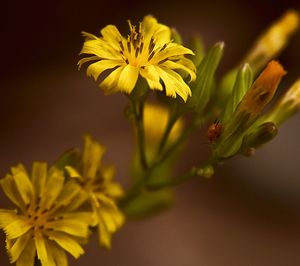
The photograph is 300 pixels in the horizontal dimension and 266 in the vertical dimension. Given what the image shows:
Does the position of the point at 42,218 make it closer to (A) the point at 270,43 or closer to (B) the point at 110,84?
(B) the point at 110,84

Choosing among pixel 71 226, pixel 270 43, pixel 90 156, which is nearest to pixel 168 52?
pixel 90 156

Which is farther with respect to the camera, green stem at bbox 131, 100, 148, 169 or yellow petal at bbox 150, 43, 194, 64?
green stem at bbox 131, 100, 148, 169

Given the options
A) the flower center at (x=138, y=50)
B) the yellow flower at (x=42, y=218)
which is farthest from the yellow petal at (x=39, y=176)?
the flower center at (x=138, y=50)

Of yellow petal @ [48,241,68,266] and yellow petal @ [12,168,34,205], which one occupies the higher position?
yellow petal @ [12,168,34,205]

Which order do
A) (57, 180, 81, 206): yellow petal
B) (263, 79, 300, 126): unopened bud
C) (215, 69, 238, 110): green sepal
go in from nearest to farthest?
(57, 180, 81, 206): yellow petal, (263, 79, 300, 126): unopened bud, (215, 69, 238, 110): green sepal

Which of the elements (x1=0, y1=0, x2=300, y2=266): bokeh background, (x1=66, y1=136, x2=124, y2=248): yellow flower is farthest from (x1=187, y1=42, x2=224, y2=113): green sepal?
(x1=0, y1=0, x2=300, y2=266): bokeh background

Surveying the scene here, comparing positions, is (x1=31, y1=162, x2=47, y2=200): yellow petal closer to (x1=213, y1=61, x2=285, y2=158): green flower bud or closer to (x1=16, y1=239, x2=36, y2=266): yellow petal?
(x1=16, y1=239, x2=36, y2=266): yellow petal

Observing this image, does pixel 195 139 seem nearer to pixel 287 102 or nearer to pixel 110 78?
pixel 287 102

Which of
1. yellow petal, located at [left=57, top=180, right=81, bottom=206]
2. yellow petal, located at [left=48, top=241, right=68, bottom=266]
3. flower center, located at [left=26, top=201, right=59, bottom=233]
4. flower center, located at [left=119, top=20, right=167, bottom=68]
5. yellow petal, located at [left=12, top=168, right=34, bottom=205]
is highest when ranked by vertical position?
flower center, located at [left=119, top=20, right=167, bottom=68]
